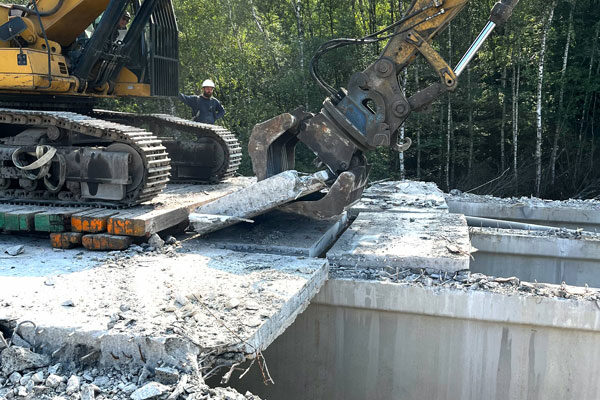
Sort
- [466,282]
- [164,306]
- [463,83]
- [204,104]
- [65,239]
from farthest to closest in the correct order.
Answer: [463,83] < [204,104] < [65,239] < [466,282] < [164,306]

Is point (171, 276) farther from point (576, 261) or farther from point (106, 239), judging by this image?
point (576, 261)

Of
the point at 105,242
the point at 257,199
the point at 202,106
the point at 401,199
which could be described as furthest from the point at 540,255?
the point at 202,106

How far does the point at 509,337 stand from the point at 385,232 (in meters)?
1.70

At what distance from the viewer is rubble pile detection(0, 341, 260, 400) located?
2740 mm

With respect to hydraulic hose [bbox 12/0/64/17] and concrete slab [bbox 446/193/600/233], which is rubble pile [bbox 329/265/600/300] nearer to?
concrete slab [bbox 446/193/600/233]

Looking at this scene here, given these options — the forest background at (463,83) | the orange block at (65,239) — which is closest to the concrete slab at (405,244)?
the orange block at (65,239)

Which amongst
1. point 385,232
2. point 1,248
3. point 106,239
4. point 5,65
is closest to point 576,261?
point 385,232

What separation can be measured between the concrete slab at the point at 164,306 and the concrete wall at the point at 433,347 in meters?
0.64

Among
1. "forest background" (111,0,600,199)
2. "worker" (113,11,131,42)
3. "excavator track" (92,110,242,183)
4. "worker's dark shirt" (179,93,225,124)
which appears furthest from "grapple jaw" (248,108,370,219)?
"forest background" (111,0,600,199)

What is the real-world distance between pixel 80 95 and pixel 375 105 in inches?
139

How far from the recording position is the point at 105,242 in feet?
17.0

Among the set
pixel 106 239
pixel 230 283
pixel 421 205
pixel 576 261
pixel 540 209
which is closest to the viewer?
→ pixel 230 283

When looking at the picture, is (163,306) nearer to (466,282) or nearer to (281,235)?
(281,235)

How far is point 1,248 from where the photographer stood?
17.0 feet
